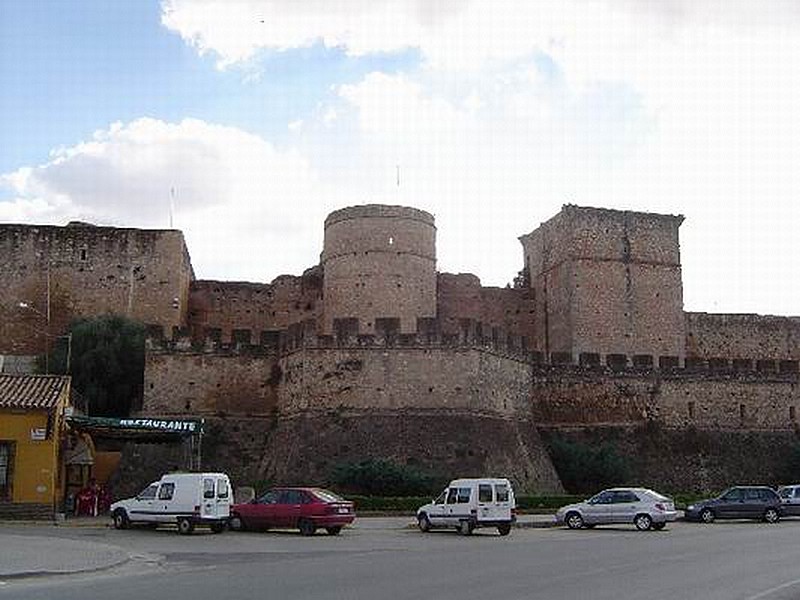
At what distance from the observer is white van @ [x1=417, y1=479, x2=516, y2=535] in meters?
25.3

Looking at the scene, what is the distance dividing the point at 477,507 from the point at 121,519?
954 cm

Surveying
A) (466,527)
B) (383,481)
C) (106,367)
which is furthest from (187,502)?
(106,367)

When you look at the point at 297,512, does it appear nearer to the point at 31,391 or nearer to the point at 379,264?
the point at 31,391

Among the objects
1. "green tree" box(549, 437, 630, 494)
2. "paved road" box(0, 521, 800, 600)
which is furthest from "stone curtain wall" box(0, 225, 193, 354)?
"paved road" box(0, 521, 800, 600)

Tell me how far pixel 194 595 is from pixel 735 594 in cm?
706

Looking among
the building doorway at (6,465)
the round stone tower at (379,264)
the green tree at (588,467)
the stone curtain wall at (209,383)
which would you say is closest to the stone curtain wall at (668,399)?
the green tree at (588,467)

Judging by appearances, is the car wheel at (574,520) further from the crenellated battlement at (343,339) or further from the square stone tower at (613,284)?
the square stone tower at (613,284)

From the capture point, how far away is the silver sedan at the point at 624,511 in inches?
1075

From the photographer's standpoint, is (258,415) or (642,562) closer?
(642,562)

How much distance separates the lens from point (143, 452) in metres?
38.1

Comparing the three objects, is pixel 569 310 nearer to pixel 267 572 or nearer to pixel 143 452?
pixel 143 452

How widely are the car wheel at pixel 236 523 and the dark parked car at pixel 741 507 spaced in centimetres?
1433

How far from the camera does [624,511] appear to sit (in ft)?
91.0

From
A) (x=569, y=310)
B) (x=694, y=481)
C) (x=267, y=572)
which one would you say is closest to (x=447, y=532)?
(x=267, y=572)
